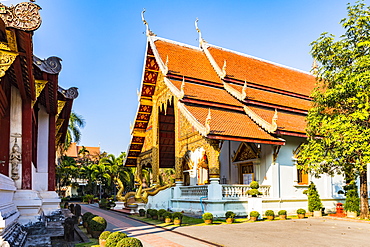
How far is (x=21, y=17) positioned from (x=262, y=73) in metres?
17.2

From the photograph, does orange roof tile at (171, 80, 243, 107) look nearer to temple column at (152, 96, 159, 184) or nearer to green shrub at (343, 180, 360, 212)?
temple column at (152, 96, 159, 184)

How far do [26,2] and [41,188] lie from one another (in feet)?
19.8

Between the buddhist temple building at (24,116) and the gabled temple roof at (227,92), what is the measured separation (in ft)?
18.2

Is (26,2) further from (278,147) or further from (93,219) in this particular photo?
(278,147)

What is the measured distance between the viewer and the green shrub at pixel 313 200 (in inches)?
572

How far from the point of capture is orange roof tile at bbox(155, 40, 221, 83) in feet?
57.8

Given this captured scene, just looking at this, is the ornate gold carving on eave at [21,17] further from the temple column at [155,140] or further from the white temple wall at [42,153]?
the temple column at [155,140]

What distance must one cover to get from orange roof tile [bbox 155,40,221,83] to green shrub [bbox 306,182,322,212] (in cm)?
674

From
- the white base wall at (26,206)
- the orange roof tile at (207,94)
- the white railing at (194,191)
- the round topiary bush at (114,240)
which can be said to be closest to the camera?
the round topiary bush at (114,240)

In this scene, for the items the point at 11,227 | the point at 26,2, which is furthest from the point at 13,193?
the point at 26,2

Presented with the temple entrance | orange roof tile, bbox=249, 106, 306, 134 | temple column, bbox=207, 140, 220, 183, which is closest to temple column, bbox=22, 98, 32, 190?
temple column, bbox=207, 140, 220, 183

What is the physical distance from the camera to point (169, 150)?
20.6m

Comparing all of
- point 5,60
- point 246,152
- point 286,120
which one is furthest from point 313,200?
point 5,60

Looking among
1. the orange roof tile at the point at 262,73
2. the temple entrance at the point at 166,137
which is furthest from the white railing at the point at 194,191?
the orange roof tile at the point at 262,73
